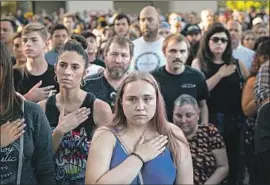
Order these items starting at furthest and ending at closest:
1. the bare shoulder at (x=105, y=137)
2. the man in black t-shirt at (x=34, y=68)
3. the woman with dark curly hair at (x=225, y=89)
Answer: the woman with dark curly hair at (x=225, y=89) → the man in black t-shirt at (x=34, y=68) → the bare shoulder at (x=105, y=137)

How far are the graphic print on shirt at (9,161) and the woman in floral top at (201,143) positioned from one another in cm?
198

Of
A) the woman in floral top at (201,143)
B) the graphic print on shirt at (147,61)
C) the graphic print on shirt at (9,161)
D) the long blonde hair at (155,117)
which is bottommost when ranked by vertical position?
the woman in floral top at (201,143)

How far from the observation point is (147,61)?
19.5 feet

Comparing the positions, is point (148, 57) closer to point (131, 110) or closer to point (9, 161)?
point (131, 110)

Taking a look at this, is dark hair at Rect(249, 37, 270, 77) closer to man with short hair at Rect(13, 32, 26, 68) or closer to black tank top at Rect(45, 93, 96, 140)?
man with short hair at Rect(13, 32, 26, 68)

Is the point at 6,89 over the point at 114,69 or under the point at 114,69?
over

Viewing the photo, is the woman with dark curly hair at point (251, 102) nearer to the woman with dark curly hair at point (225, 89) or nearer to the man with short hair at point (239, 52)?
the woman with dark curly hair at point (225, 89)

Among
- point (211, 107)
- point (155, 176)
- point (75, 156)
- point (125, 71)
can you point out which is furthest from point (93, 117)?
point (211, 107)

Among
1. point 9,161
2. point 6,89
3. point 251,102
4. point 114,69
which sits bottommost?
point 251,102

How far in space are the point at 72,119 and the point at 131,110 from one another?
0.65 m

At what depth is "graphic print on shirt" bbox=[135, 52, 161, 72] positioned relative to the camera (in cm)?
589

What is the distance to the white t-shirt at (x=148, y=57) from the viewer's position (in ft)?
19.3

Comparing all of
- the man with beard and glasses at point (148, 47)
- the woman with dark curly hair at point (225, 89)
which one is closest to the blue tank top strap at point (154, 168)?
the woman with dark curly hair at point (225, 89)

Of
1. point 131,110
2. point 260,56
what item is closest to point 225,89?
point 260,56
